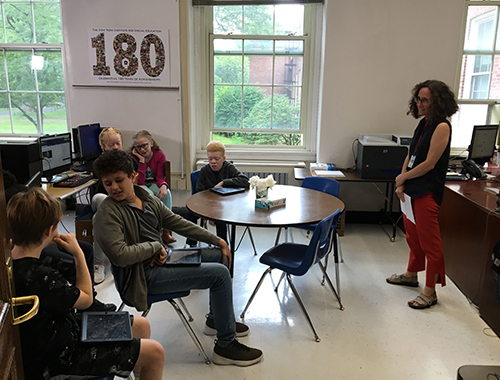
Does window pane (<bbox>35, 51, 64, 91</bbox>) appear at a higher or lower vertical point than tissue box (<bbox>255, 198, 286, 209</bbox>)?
higher

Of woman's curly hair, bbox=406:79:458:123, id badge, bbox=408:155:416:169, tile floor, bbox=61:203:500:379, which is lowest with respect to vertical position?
tile floor, bbox=61:203:500:379

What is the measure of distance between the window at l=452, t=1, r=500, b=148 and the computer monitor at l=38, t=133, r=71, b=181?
4276 millimetres

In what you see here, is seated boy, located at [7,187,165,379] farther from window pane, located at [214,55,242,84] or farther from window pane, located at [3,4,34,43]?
window pane, located at [3,4,34,43]

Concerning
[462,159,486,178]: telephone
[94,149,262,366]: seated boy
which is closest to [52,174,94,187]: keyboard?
[94,149,262,366]: seated boy

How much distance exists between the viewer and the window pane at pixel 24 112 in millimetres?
5082

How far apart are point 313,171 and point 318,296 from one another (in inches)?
65.9

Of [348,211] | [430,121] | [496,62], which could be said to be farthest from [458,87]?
[430,121]

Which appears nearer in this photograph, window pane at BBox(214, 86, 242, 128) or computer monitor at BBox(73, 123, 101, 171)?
computer monitor at BBox(73, 123, 101, 171)

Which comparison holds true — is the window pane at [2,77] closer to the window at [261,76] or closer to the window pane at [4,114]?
the window pane at [4,114]

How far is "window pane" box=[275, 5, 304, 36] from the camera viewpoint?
4.80 metres

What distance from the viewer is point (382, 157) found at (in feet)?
14.0

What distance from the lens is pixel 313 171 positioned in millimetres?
4484

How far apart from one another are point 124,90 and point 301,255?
3.10m

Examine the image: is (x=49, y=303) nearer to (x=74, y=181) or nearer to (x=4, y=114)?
(x=74, y=181)
